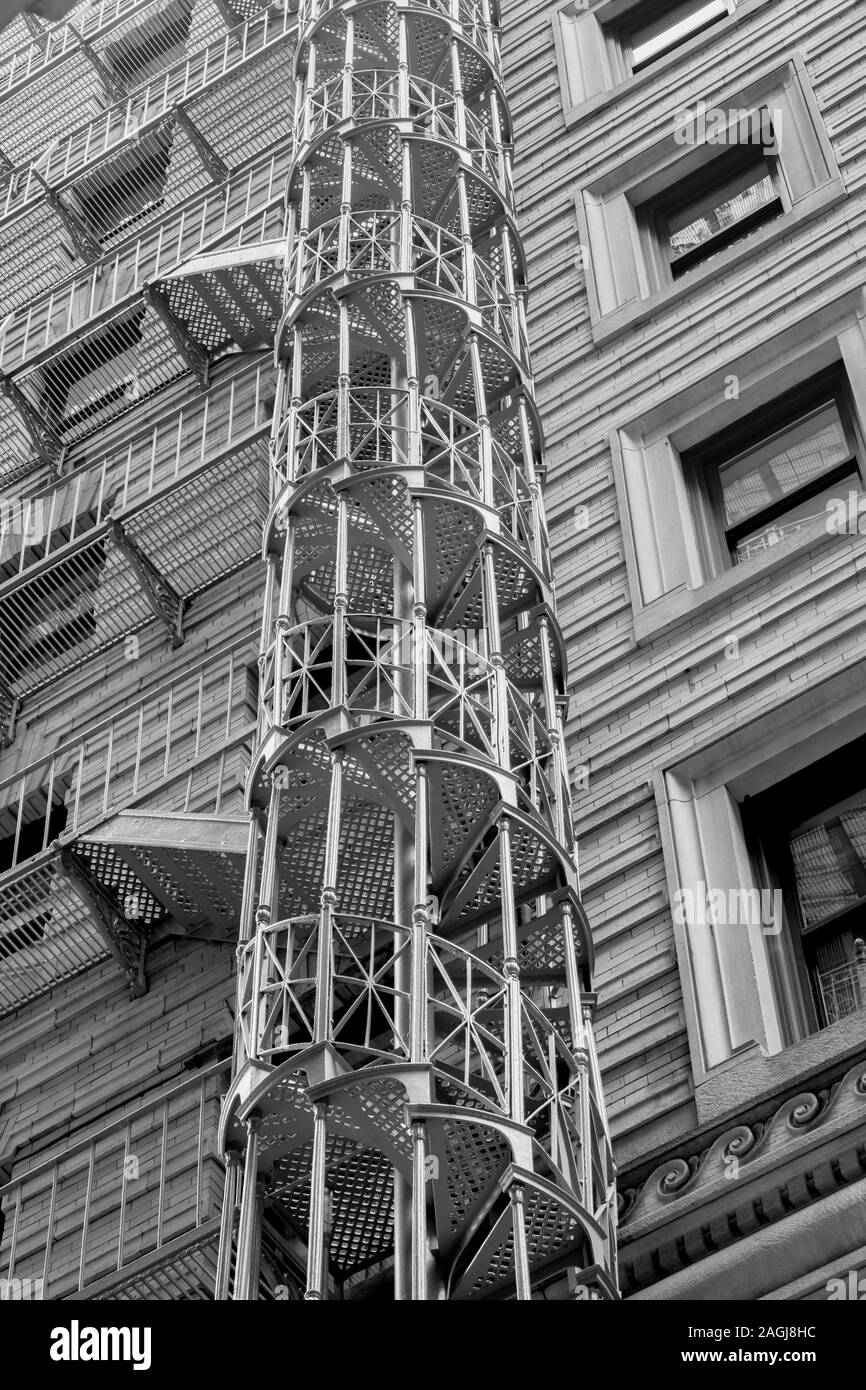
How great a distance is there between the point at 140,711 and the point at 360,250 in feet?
14.2

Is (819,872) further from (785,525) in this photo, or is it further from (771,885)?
(785,525)

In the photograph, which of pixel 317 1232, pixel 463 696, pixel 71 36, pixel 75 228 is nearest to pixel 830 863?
pixel 463 696

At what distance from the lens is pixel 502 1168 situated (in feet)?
33.8

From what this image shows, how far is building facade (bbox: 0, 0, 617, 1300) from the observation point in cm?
1084

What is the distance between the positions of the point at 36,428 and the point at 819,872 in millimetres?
12905

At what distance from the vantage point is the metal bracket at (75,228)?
89.8 feet

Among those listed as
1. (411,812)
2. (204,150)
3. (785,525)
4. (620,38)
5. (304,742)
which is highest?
(204,150)

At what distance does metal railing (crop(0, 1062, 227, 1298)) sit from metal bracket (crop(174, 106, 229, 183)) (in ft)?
→ 48.0

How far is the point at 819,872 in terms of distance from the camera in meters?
13.3

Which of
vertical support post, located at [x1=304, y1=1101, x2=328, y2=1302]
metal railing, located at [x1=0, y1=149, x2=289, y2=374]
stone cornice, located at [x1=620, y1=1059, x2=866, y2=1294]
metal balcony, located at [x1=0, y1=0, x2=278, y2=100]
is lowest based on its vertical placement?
vertical support post, located at [x1=304, y1=1101, x2=328, y2=1302]

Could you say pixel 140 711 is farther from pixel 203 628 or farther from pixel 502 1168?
pixel 502 1168

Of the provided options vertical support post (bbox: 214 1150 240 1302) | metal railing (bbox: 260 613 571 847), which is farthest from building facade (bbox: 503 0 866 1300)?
vertical support post (bbox: 214 1150 240 1302)

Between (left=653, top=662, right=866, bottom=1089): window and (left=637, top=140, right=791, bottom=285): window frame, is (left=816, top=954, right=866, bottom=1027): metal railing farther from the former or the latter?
(left=637, top=140, right=791, bottom=285): window frame
